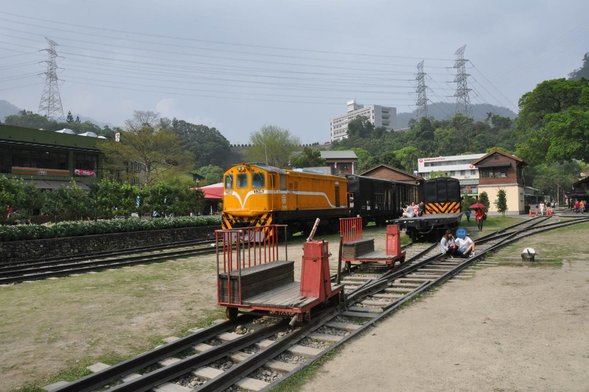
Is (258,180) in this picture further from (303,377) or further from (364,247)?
(303,377)

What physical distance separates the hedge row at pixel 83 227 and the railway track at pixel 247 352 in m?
11.8

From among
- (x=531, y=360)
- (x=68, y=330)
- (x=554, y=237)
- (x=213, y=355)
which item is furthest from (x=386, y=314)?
(x=554, y=237)

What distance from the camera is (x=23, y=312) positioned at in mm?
7422

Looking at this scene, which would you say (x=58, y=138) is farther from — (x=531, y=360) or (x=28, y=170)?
(x=531, y=360)

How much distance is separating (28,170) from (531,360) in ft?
139

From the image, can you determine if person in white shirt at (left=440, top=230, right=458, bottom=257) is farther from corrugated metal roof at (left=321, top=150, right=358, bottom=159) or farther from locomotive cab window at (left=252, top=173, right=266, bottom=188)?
corrugated metal roof at (left=321, top=150, right=358, bottom=159)

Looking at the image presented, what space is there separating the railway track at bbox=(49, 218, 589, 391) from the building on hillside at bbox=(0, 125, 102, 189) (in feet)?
113

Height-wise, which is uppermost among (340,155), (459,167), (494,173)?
(340,155)

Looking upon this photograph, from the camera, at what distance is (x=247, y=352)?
215 inches

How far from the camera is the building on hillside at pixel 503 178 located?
47594 mm

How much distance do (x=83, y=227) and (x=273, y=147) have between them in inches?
2312

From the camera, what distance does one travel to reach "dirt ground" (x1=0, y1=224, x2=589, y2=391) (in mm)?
4484

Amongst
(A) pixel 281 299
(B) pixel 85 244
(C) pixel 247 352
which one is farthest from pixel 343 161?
(C) pixel 247 352

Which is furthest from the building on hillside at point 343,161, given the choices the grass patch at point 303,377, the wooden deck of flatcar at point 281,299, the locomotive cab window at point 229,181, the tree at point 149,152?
the grass patch at point 303,377
